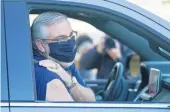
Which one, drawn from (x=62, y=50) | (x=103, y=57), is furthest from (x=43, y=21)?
(x=103, y=57)

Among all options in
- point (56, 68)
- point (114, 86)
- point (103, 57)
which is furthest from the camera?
point (103, 57)

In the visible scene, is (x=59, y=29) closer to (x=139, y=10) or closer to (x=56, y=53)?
(x=56, y=53)

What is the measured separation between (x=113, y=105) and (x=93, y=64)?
4855mm

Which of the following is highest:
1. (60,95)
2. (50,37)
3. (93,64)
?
(50,37)

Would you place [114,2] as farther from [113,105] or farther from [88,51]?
[88,51]

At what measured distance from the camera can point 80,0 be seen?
2.82m

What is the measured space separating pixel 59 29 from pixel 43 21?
10 cm

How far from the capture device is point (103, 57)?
7.05m

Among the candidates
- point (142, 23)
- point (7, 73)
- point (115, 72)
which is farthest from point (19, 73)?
point (115, 72)

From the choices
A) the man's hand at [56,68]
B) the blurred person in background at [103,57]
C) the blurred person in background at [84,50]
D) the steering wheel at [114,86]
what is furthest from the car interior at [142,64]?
the blurred person in background at [84,50]

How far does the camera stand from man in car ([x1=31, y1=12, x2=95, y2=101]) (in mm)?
2895

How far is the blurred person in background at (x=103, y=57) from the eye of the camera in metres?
6.73

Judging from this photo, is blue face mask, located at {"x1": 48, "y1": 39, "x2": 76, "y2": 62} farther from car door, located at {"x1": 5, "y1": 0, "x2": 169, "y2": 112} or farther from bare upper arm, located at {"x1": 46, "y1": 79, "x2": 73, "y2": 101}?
car door, located at {"x1": 5, "y1": 0, "x2": 169, "y2": 112}

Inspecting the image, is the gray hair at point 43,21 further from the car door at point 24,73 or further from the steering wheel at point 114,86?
the steering wheel at point 114,86
